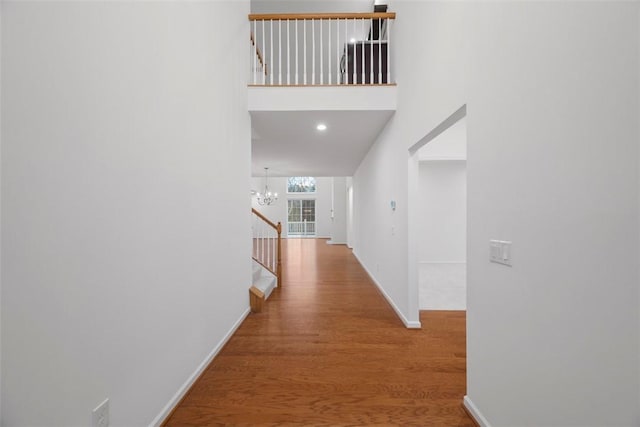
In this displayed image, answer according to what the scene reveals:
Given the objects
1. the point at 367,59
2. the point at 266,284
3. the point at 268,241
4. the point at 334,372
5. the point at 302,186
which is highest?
the point at 367,59

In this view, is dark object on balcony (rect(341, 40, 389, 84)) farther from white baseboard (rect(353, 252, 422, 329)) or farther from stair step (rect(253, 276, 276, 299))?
stair step (rect(253, 276, 276, 299))

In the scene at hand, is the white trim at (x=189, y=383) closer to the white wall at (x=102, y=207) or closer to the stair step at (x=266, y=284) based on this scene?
the white wall at (x=102, y=207)

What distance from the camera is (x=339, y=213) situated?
11.4 metres

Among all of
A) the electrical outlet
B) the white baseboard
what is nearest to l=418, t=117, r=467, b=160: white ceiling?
the white baseboard

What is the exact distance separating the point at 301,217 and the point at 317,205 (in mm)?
1239

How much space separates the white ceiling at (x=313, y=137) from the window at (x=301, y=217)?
7.44 meters

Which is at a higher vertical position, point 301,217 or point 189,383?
point 301,217

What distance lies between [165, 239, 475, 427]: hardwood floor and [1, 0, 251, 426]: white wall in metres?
0.33

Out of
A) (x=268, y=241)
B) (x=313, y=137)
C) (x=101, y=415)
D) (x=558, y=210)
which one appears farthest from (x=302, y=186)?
(x=558, y=210)

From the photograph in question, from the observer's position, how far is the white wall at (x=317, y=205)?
13.5 meters

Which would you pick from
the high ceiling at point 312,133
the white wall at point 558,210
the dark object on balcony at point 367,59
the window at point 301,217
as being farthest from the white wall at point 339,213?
the white wall at point 558,210

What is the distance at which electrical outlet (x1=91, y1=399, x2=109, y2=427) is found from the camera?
1098 millimetres

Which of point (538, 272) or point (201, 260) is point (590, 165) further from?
point (201, 260)

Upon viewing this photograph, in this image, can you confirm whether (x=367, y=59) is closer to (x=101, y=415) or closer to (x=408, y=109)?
(x=408, y=109)
